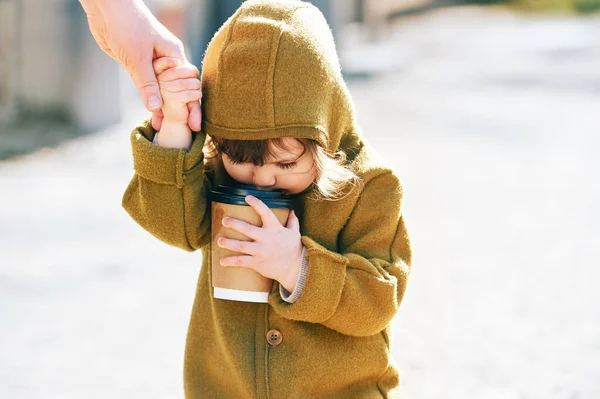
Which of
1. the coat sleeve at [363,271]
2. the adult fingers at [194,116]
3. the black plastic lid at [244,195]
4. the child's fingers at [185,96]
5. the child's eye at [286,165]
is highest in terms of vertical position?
the child's fingers at [185,96]

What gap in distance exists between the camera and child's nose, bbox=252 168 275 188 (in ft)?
6.98

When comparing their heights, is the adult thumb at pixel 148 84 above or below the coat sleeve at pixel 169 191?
above

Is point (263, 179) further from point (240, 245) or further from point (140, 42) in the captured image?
point (140, 42)

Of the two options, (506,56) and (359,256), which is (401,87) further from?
(359,256)

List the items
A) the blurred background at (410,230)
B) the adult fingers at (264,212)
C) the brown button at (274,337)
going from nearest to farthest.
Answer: the adult fingers at (264,212)
the brown button at (274,337)
the blurred background at (410,230)

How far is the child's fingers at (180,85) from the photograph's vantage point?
2.06 metres

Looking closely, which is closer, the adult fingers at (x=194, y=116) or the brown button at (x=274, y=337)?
the adult fingers at (x=194, y=116)

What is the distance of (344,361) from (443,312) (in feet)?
5.72

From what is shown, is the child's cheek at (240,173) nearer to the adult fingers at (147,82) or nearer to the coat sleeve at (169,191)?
the coat sleeve at (169,191)

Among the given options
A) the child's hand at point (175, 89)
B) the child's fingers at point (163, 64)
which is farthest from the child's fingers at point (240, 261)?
the child's fingers at point (163, 64)

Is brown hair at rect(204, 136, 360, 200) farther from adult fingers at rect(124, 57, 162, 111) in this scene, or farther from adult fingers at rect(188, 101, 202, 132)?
A: adult fingers at rect(124, 57, 162, 111)

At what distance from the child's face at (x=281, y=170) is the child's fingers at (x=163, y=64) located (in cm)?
25

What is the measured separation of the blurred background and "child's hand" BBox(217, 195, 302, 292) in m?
1.31

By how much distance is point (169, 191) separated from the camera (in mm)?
2119
